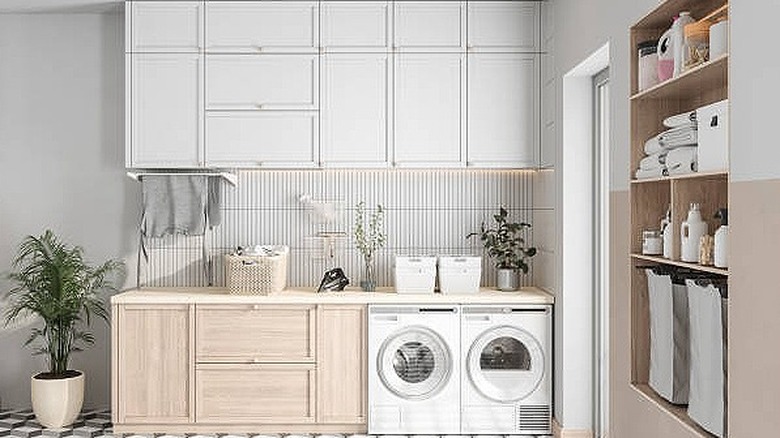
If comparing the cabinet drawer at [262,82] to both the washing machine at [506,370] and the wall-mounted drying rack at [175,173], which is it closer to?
the wall-mounted drying rack at [175,173]

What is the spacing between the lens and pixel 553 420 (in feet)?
16.9

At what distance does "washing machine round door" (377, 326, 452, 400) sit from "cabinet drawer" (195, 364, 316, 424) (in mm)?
441

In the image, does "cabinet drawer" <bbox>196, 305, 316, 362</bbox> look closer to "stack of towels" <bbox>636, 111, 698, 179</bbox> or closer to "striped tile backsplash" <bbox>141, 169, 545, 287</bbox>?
"striped tile backsplash" <bbox>141, 169, 545, 287</bbox>

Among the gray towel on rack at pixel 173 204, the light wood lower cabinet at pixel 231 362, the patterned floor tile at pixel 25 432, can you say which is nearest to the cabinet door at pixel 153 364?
the light wood lower cabinet at pixel 231 362

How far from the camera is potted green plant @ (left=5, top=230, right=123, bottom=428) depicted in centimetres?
518

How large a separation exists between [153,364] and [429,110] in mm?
2212

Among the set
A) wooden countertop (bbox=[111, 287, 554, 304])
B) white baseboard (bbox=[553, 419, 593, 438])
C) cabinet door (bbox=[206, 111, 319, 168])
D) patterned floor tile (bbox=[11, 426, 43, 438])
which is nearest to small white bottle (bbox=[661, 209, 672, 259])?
wooden countertop (bbox=[111, 287, 554, 304])

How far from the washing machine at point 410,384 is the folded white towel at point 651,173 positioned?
6.14ft

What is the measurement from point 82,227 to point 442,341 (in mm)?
2456

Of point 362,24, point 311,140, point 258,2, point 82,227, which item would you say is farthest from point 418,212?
point 82,227

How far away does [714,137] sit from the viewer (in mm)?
2689

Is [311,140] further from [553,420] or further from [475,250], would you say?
[553,420]

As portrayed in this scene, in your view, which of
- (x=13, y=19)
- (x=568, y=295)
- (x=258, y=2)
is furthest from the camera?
(x=13, y=19)

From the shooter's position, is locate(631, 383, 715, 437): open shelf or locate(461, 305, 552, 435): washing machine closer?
locate(631, 383, 715, 437): open shelf
